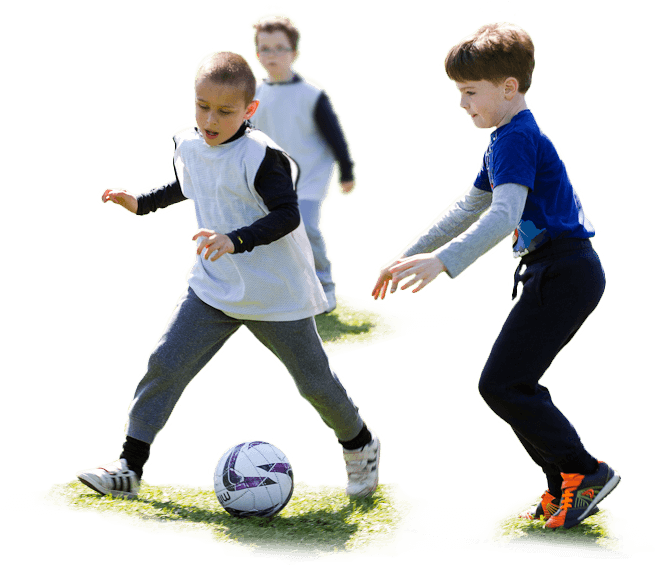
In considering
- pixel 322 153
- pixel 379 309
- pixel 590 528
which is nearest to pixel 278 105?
pixel 322 153

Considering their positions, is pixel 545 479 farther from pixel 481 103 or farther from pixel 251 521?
pixel 481 103

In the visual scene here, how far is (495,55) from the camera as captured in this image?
4.06m

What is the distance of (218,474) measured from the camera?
4.61 m

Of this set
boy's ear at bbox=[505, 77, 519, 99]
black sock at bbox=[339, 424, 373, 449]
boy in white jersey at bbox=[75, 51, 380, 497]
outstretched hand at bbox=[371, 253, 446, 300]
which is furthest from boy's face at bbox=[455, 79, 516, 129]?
black sock at bbox=[339, 424, 373, 449]

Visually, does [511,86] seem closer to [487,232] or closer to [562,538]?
[487,232]

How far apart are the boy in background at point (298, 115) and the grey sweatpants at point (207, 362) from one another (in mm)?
2996

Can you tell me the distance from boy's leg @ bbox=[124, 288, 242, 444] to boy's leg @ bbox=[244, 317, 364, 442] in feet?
0.64

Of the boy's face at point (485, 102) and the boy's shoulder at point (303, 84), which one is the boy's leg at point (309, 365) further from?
the boy's shoulder at point (303, 84)

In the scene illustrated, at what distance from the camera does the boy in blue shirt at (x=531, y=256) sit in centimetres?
407

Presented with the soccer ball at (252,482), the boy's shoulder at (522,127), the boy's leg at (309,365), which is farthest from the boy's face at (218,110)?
the soccer ball at (252,482)

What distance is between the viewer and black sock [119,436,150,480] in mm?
4809

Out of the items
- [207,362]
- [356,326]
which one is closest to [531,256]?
[207,362]

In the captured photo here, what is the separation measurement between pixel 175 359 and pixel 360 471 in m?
1.10

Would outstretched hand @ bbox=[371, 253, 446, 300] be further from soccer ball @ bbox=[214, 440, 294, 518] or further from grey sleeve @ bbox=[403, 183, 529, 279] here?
soccer ball @ bbox=[214, 440, 294, 518]
